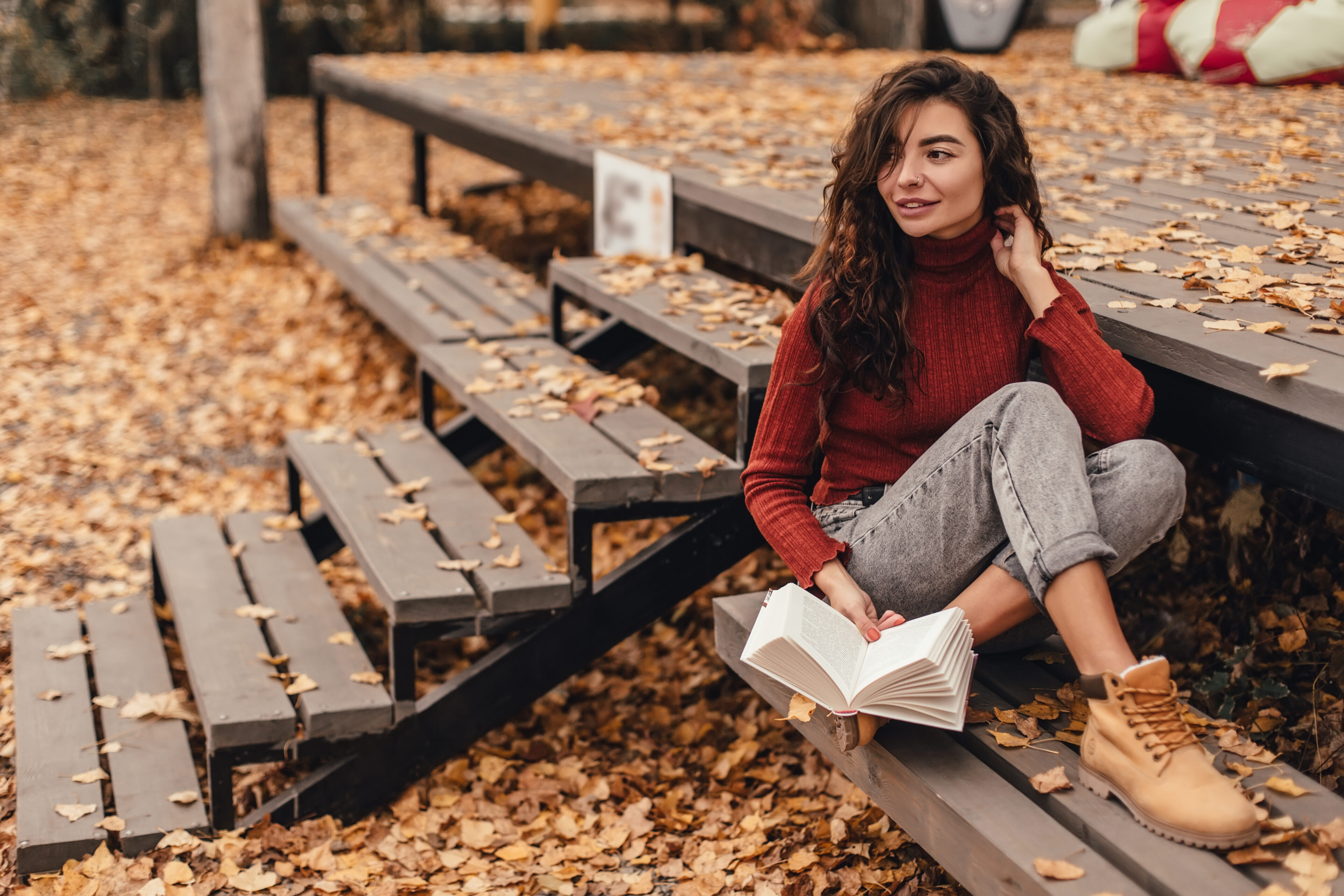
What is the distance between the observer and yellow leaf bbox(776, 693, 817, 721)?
1992 millimetres

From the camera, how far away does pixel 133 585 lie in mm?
3914

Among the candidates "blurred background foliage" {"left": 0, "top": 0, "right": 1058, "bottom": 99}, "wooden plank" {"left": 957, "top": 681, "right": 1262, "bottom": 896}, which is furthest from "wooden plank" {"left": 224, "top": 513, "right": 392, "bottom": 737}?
"blurred background foliage" {"left": 0, "top": 0, "right": 1058, "bottom": 99}

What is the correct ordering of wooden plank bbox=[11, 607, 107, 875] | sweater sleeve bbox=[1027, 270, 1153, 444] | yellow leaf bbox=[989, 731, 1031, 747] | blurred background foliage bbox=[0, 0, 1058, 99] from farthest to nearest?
1. blurred background foliage bbox=[0, 0, 1058, 99]
2. wooden plank bbox=[11, 607, 107, 875]
3. sweater sleeve bbox=[1027, 270, 1153, 444]
4. yellow leaf bbox=[989, 731, 1031, 747]

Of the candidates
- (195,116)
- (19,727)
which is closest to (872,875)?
(19,727)

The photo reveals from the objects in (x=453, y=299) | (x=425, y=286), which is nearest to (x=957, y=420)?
(x=453, y=299)

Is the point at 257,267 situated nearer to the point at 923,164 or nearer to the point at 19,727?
the point at 19,727

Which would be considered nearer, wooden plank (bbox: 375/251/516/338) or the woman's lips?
the woman's lips

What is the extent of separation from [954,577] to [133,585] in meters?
2.88

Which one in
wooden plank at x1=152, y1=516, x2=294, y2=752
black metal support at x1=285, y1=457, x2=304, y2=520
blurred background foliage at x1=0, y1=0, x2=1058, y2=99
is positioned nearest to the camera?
wooden plank at x1=152, y1=516, x2=294, y2=752

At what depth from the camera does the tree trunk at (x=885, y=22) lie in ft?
31.6

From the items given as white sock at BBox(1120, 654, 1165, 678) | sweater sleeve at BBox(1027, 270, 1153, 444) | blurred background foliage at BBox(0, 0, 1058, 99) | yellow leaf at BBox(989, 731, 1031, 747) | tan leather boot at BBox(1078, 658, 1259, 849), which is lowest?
yellow leaf at BBox(989, 731, 1031, 747)

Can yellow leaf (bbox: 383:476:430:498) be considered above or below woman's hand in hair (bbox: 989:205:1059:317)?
below

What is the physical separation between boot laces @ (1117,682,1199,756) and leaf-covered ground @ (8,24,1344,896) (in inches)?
33.5

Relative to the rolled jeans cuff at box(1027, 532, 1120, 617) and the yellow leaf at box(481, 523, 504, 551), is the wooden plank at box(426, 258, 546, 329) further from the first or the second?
the rolled jeans cuff at box(1027, 532, 1120, 617)
